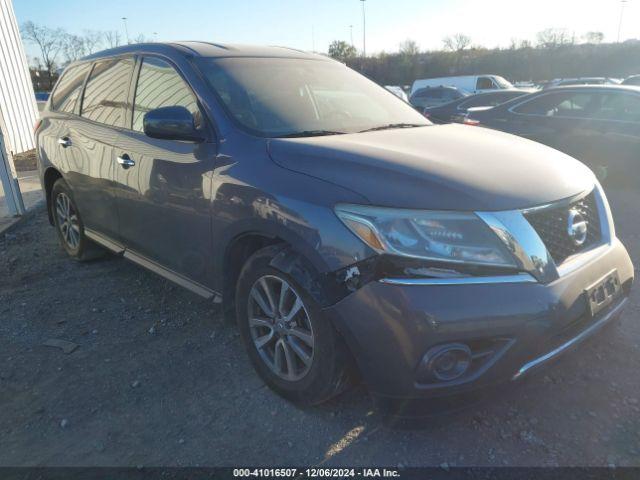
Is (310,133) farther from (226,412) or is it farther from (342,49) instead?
(342,49)

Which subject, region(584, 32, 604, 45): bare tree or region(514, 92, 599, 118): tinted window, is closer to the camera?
region(514, 92, 599, 118): tinted window

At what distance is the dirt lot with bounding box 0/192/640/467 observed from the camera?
2.28 meters

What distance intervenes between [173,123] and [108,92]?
146 centimetres

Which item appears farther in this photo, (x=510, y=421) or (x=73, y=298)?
(x=73, y=298)

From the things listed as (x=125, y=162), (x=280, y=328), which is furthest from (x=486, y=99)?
(x=280, y=328)

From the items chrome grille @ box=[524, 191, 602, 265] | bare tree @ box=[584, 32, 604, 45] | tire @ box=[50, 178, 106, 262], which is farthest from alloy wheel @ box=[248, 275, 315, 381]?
bare tree @ box=[584, 32, 604, 45]


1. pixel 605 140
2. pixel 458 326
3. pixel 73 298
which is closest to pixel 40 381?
pixel 73 298

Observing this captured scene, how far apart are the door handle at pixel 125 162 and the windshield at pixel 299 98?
0.79 metres

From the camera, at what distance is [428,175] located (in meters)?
2.20

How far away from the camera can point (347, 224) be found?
2.12 metres

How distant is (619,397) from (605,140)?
16.4 feet

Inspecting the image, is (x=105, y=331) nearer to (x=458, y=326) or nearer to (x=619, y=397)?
(x=458, y=326)

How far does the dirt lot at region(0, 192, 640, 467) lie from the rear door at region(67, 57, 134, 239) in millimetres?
870

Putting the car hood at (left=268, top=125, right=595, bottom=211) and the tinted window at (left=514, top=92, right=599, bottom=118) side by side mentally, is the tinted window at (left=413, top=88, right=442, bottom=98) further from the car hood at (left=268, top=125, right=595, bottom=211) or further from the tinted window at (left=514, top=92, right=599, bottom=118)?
the car hood at (left=268, top=125, right=595, bottom=211)
